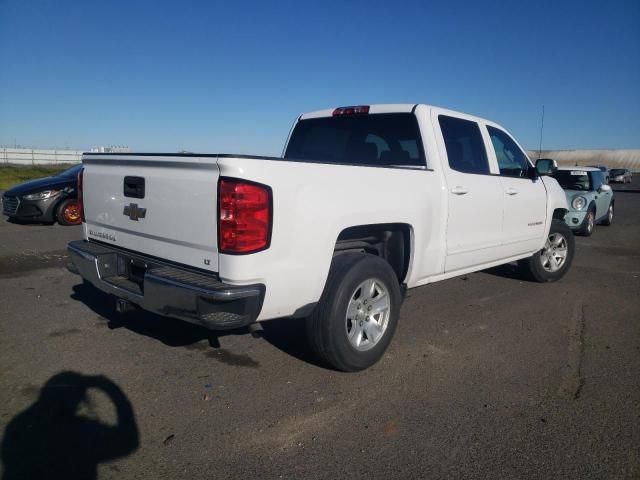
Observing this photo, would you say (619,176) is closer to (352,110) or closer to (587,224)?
(587,224)

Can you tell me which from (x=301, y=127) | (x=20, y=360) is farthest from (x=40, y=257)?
(x=301, y=127)

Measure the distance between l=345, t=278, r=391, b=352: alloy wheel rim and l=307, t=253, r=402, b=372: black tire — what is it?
2cm

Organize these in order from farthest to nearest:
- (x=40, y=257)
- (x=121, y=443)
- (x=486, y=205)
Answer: (x=40, y=257)
(x=486, y=205)
(x=121, y=443)

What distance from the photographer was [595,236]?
1156 cm

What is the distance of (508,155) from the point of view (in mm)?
5367

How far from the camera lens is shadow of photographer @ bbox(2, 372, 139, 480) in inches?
92.7

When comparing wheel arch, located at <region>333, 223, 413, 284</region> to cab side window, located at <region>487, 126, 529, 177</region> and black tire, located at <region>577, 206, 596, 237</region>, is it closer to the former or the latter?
cab side window, located at <region>487, 126, 529, 177</region>

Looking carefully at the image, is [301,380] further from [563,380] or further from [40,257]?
[40,257]

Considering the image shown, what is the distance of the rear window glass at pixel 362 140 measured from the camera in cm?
436

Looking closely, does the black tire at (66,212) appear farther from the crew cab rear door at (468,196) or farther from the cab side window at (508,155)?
the cab side window at (508,155)

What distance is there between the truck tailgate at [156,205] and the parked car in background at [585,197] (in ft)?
33.0

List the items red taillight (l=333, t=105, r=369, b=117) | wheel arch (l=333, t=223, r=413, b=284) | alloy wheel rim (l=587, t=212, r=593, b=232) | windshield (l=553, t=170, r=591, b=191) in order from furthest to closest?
1. windshield (l=553, t=170, r=591, b=191)
2. alloy wheel rim (l=587, t=212, r=593, b=232)
3. red taillight (l=333, t=105, r=369, b=117)
4. wheel arch (l=333, t=223, r=413, b=284)

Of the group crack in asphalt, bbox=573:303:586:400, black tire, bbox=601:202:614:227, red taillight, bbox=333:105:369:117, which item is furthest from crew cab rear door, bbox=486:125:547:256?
black tire, bbox=601:202:614:227

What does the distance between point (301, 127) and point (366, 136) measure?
0.89 meters
